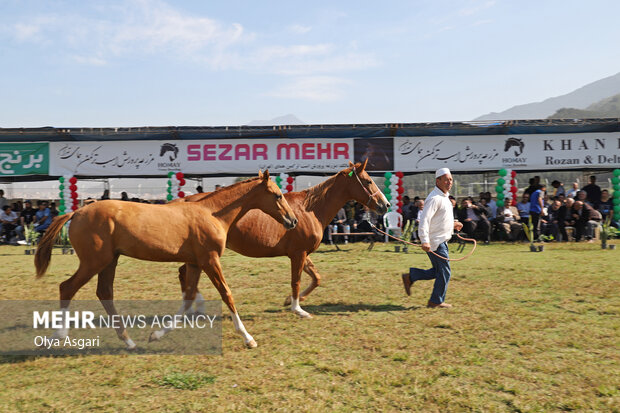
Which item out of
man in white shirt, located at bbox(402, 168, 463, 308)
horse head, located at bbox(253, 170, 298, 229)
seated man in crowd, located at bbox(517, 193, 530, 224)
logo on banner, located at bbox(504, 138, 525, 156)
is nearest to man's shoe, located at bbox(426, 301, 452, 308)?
man in white shirt, located at bbox(402, 168, 463, 308)

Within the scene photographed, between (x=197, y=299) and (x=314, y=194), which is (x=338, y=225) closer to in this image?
(x=314, y=194)

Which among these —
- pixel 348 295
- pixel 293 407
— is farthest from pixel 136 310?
pixel 293 407

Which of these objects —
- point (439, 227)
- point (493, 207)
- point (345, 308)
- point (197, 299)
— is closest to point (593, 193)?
point (493, 207)

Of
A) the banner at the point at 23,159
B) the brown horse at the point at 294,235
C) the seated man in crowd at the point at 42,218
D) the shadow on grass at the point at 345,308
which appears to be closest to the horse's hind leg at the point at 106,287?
the brown horse at the point at 294,235

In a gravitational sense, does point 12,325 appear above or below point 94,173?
below

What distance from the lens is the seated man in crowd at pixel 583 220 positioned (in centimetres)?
1536

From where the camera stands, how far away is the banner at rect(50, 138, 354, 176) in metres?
18.8

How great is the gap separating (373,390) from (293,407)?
0.74 m

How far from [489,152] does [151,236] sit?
1681 cm

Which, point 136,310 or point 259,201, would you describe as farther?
point 136,310

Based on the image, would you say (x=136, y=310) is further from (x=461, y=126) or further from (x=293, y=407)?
(x=461, y=126)

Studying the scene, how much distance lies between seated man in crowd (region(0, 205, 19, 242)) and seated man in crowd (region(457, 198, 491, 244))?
16.9 m

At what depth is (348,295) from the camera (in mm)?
7594

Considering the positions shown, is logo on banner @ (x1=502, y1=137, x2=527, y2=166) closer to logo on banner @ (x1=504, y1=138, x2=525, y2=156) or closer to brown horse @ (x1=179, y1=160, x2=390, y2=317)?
logo on banner @ (x1=504, y1=138, x2=525, y2=156)
